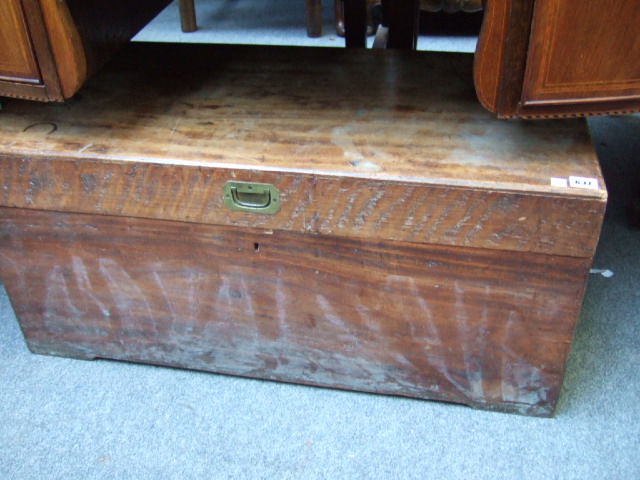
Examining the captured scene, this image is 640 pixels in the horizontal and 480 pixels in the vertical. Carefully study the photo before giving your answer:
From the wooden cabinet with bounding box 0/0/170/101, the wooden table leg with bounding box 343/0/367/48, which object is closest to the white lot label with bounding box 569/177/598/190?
the wooden cabinet with bounding box 0/0/170/101

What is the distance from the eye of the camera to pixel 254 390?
1042 mm

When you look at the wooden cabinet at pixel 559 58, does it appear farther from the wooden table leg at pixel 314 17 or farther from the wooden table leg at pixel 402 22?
the wooden table leg at pixel 314 17

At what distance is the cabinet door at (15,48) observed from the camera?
80cm

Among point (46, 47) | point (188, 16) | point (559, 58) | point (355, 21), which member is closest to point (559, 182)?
point (559, 58)

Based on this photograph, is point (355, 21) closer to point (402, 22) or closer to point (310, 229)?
point (402, 22)

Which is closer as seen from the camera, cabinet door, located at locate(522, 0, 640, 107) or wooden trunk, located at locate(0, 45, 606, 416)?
cabinet door, located at locate(522, 0, 640, 107)

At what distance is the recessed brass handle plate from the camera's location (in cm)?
85

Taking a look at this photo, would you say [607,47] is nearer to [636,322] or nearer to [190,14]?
[636,322]

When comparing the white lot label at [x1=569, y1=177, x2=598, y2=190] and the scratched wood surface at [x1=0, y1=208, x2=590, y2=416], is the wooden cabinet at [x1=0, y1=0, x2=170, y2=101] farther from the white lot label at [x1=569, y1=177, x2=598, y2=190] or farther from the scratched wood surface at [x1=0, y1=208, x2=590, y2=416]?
the white lot label at [x1=569, y1=177, x2=598, y2=190]

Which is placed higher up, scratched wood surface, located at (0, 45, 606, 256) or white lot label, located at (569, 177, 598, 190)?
white lot label, located at (569, 177, 598, 190)

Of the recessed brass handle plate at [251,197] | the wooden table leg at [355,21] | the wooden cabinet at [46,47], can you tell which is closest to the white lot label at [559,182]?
→ the recessed brass handle plate at [251,197]

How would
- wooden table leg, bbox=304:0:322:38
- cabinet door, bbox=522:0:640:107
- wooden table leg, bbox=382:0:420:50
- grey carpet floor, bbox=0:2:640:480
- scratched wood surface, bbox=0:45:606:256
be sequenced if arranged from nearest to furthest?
cabinet door, bbox=522:0:640:107, scratched wood surface, bbox=0:45:606:256, grey carpet floor, bbox=0:2:640:480, wooden table leg, bbox=382:0:420:50, wooden table leg, bbox=304:0:322:38

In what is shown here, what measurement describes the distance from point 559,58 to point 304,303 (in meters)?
0.44

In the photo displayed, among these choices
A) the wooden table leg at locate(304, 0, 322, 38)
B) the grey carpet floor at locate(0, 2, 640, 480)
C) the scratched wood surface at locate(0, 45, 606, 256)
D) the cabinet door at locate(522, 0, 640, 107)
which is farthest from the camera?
the wooden table leg at locate(304, 0, 322, 38)
